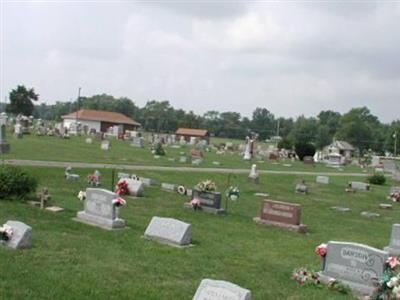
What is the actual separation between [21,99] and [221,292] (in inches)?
3306

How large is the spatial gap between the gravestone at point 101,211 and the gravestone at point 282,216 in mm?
5283

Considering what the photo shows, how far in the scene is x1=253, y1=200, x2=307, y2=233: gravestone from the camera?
17.4m

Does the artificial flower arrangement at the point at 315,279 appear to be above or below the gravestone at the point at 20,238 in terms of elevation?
below

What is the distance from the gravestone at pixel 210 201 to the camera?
19.0 meters

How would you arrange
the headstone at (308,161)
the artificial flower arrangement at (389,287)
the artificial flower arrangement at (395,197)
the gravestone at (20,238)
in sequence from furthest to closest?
the headstone at (308,161) < the artificial flower arrangement at (395,197) < the gravestone at (20,238) < the artificial flower arrangement at (389,287)

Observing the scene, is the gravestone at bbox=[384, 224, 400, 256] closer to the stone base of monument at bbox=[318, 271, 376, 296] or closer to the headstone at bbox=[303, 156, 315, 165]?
the stone base of monument at bbox=[318, 271, 376, 296]

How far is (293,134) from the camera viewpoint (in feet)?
407

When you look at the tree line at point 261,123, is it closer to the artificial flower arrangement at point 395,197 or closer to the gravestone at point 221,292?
the artificial flower arrangement at point 395,197

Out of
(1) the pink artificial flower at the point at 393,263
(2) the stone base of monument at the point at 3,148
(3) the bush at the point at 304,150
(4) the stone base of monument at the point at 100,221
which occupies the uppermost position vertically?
(3) the bush at the point at 304,150

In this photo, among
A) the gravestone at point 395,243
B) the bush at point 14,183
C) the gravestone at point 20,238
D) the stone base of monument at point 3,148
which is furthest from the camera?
the stone base of monument at point 3,148

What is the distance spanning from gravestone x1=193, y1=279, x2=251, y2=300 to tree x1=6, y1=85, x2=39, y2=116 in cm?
8312

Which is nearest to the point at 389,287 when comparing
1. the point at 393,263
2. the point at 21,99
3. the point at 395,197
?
the point at 393,263

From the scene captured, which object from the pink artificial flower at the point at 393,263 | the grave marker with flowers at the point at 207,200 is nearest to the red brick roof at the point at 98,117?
the grave marker with flowers at the point at 207,200

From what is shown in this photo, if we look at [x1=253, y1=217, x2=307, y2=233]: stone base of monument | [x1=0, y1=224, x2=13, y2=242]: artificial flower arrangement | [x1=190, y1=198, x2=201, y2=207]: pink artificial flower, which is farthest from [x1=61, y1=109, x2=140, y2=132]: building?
[x1=0, y1=224, x2=13, y2=242]: artificial flower arrangement
